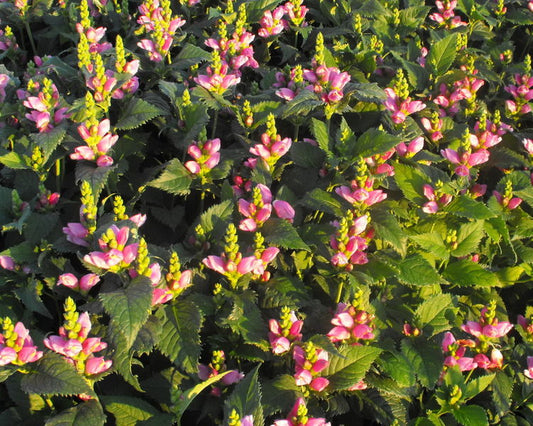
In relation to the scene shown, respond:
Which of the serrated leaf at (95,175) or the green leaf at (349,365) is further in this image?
the serrated leaf at (95,175)

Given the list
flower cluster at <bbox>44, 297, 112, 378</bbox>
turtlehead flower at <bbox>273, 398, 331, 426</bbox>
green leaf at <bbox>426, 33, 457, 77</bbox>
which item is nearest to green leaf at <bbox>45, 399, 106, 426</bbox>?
flower cluster at <bbox>44, 297, 112, 378</bbox>

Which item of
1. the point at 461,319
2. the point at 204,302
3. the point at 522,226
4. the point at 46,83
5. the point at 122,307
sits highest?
the point at 46,83

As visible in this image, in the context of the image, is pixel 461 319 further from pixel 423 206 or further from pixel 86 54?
pixel 86 54

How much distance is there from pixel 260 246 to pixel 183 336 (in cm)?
48

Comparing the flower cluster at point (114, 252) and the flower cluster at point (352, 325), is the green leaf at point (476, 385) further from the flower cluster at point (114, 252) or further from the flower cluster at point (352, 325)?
the flower cluster at point (114, 252)

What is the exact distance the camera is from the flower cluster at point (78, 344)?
2.03 m

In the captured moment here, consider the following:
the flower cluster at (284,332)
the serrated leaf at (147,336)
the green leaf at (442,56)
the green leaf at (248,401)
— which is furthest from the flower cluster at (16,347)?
the green leaf at (442,56)

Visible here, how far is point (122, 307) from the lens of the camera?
202 cm

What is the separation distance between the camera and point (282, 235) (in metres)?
2.42

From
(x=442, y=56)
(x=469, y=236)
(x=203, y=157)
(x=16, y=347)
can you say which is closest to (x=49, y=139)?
(x=203, y=157)

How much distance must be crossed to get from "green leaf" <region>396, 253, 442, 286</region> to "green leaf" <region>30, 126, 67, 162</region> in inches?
64.9

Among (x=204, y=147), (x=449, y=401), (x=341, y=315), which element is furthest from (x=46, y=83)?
(x=449, y=401)

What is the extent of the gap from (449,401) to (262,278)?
36.3 inches

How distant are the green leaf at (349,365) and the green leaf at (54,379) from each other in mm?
905
